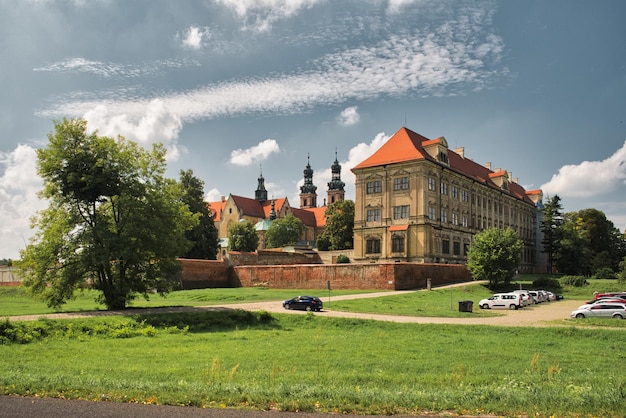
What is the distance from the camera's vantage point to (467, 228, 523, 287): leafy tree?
54344mm

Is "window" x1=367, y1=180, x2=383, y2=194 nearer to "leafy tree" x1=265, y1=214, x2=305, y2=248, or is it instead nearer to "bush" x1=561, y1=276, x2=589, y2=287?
"bush" x1=561, y1=276, x2=589, y2=287

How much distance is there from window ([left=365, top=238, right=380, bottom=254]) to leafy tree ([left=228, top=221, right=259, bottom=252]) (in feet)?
108

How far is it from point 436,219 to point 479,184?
16.2 metres

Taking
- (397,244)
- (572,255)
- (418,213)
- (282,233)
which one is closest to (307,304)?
(397,244)

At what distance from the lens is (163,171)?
35.9 meters

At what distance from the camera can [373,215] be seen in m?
69.3

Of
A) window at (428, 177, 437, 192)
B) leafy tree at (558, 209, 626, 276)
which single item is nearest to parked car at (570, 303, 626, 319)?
window at (428, 177, 437, 192)

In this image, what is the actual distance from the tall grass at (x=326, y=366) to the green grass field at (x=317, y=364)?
4cm

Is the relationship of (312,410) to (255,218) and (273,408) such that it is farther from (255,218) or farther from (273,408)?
(255,218)

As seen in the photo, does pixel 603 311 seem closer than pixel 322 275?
Yes

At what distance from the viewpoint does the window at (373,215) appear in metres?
68.9

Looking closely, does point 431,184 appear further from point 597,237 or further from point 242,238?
point 597,237

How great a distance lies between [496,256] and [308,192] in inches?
4333

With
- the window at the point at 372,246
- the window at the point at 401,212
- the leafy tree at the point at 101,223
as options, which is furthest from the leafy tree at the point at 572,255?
the leafy tree at the point at 101,223
